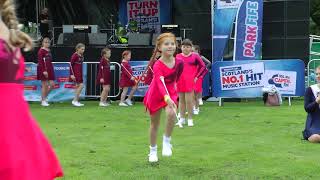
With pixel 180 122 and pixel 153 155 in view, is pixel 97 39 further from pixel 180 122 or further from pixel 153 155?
pixel 153 155

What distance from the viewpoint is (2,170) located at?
2.75 meters

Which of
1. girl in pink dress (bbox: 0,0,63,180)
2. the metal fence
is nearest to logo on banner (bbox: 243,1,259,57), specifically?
the metal fence

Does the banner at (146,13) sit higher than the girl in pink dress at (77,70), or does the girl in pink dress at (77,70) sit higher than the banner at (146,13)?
the banner at (146,13)

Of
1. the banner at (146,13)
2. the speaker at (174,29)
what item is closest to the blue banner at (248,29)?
the speaker at (174,29)

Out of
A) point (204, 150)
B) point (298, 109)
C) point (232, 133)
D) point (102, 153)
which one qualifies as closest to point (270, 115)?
point (298, 109)

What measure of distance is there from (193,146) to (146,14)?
14317 millimetres

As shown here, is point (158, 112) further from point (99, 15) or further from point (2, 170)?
point (99, 15)

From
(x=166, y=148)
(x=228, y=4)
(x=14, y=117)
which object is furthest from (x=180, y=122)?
(x=14, y=117)

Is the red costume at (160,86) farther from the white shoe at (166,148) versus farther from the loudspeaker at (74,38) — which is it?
the loudspeaker at (74,38)

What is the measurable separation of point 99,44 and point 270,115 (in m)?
6.85

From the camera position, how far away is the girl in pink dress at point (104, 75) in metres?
15.3

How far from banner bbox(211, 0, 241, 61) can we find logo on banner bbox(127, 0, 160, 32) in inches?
202

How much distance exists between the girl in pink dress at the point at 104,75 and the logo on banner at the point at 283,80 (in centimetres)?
402

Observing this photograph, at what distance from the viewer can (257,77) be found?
15242 millimetres
